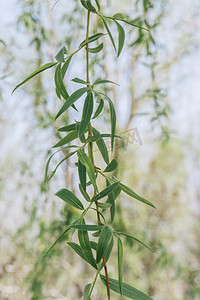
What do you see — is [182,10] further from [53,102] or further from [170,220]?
[170,220]

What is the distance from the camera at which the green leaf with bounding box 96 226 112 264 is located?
8.0 inches

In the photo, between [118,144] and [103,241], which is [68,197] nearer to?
[103,241]

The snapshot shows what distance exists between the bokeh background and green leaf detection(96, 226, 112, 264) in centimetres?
15

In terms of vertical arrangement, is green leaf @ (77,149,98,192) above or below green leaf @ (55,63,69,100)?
below

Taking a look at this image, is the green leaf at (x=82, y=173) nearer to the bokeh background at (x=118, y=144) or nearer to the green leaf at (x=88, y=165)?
the green leaf at (x=88, y=165)

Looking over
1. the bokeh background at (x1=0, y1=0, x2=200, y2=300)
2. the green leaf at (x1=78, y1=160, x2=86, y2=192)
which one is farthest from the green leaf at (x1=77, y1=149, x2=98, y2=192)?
the bokeh background at (x1=0, y1=0, x2=200, y2=300)

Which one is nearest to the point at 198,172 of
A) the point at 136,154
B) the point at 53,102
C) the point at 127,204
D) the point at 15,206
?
the point at 136,154

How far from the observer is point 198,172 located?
9.39 ft

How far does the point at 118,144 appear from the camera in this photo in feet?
2.35

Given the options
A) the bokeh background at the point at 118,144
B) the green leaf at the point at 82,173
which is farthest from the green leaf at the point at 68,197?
the bokeh background at the point at 118,144

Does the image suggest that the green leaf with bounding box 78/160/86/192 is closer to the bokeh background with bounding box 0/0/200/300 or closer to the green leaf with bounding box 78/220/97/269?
the green leaf with bounding box 78/220/97/269

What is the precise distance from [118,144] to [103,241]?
519 millimetres

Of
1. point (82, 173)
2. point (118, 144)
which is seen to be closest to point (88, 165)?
point (82, 173)

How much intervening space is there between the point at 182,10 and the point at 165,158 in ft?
3.76
